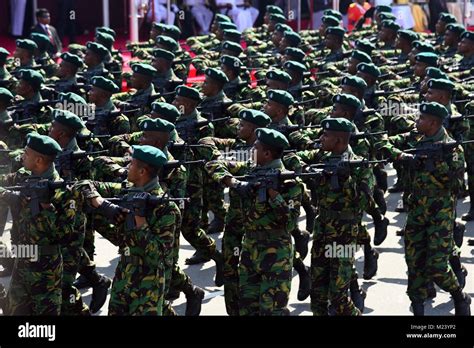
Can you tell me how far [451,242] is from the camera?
30.5 feet

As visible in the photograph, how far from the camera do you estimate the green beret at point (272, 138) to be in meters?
8.40

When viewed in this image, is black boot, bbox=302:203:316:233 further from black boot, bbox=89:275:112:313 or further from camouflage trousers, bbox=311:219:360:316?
black boot, bbox=89:275:112:313

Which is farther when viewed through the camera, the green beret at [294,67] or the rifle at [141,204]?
the green beret at [294,67]

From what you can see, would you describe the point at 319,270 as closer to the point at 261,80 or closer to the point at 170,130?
the point at 170,130

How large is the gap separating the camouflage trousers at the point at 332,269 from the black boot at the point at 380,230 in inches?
99.4

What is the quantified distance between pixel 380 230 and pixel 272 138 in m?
3.54

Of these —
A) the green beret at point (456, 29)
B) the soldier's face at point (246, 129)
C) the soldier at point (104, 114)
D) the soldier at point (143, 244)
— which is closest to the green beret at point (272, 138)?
the soldier's face at point (246, 129)

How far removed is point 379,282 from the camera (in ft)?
34.9

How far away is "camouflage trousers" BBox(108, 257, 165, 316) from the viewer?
25.5ft

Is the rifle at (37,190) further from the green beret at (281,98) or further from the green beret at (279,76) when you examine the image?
the green beret at (279,76)

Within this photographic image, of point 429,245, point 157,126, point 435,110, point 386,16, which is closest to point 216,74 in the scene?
point 157,126

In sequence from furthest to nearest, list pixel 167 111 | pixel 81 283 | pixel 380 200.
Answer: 1. pixel 380 200
2. pixel 81 283
3. pixel 167 111

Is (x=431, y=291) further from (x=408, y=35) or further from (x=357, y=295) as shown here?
(x=408, y=35)

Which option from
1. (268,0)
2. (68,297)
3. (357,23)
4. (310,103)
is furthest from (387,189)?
(268,0)
